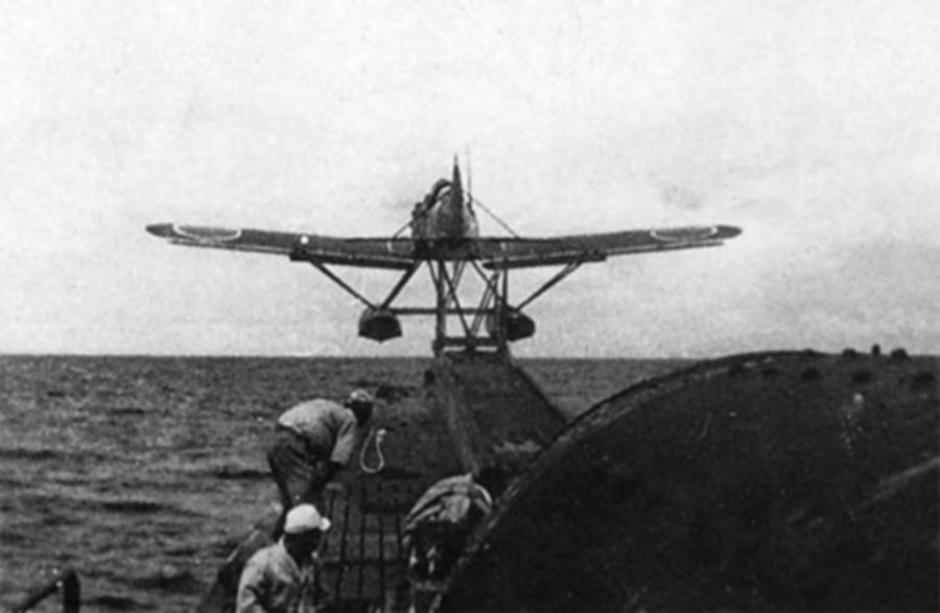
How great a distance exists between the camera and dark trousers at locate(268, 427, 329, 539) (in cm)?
833

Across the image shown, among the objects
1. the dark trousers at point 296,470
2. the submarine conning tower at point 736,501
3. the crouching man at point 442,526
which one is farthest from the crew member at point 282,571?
the submarine conning tower at point 736,501

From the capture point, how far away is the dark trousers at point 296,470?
833 centimetres

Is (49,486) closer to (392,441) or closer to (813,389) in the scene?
(392,441)

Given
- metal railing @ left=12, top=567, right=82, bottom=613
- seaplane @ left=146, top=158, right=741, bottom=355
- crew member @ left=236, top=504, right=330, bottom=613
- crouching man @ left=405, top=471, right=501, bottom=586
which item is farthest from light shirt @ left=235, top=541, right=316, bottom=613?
seaplane @ left=146, top=158, right=741, bottom=355

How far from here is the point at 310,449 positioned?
27.4ft

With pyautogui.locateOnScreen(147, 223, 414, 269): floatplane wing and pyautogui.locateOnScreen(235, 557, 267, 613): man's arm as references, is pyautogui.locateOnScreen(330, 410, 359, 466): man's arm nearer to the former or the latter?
pyautogui.locateOnScreen(235, 557, 267, 613): man's arm

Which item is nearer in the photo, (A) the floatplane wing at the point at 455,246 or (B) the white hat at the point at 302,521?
(B) the white hat at the point at 302,521

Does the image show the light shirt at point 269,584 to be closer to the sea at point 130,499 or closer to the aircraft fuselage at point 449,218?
the sea at point 130,499

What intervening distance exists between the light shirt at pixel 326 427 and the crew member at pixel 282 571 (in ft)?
8.03

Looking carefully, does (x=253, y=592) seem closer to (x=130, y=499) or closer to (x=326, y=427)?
(x=326, y=427)

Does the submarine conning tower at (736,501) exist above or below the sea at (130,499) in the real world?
above

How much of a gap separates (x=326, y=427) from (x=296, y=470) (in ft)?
1.29

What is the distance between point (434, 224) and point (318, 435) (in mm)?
15224

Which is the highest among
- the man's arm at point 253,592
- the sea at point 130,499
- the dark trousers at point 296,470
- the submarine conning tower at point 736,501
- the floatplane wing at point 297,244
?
the floatplane wing at point 297,244
